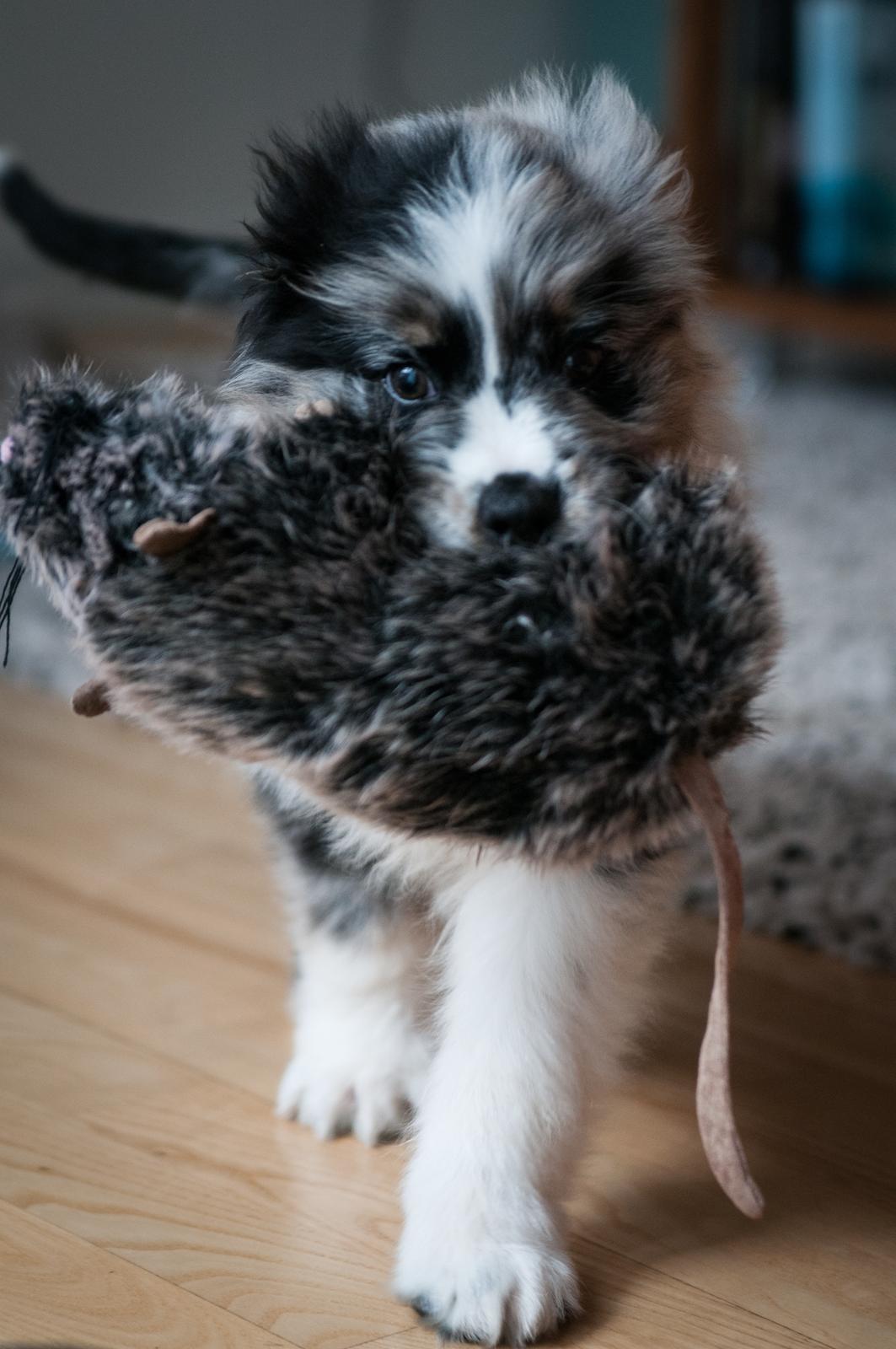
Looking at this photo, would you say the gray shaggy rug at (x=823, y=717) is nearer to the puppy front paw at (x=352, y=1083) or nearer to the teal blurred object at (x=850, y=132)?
the puppy front paw at (x=352, y=1083)

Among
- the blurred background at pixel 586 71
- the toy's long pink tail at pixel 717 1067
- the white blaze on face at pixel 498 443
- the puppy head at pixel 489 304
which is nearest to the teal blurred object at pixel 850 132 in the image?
the blurred background at pixel 586 71

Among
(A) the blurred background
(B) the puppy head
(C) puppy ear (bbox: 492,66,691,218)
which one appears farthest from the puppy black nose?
(A) the blurred background

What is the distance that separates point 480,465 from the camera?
3.88 ft

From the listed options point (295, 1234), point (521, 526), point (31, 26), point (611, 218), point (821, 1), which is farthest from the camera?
point (821, 1)

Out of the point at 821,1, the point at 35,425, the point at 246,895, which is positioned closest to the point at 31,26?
the point at 821,1

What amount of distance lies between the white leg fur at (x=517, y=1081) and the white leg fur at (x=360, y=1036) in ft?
0.80

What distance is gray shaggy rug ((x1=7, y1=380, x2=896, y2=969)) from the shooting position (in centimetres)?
195

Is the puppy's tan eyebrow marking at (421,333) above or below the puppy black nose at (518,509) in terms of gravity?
above

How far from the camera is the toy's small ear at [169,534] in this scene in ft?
3.38

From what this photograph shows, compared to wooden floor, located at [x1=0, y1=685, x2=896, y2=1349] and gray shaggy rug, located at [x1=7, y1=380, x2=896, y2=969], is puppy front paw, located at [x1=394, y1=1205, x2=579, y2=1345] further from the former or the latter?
gray shaggy rug, located at [x1=7, y1=380, x2=896, y2=969]

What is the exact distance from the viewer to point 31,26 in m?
4.88

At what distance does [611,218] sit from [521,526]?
41cm

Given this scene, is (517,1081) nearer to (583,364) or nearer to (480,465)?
(480,465)

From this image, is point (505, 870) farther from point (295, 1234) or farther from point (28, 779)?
point (28, 779)
